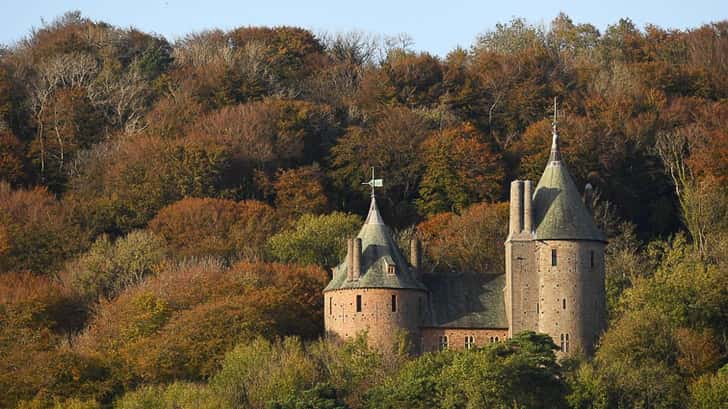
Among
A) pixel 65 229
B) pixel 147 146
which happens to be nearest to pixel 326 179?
pixel 147 146

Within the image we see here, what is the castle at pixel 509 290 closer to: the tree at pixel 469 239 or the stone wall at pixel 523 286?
the stone wall at pixel 523 286

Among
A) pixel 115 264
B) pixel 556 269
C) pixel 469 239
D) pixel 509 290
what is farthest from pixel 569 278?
pixel 115 264

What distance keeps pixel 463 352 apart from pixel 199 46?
2234 inches

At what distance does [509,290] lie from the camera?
74.2 metres

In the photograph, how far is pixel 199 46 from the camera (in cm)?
12238

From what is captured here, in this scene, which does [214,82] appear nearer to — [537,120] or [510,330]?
[537,120]

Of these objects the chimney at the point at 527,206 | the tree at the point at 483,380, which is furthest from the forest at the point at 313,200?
the chimney at the point at 527,206

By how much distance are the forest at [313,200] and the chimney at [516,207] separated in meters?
5.70

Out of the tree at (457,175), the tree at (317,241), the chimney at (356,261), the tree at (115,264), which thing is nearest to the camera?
the chimney at (356,261)

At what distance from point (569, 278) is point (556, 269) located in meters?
0.63

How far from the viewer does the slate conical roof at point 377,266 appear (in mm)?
74125

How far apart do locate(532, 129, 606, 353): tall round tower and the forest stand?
3.91 ft

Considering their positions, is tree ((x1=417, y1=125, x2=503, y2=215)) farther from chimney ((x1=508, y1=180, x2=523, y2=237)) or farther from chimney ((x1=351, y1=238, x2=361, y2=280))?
chimney ((x1=351, y1=238, x2=361, y2=280))

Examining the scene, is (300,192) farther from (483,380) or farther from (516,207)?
(483,380)
